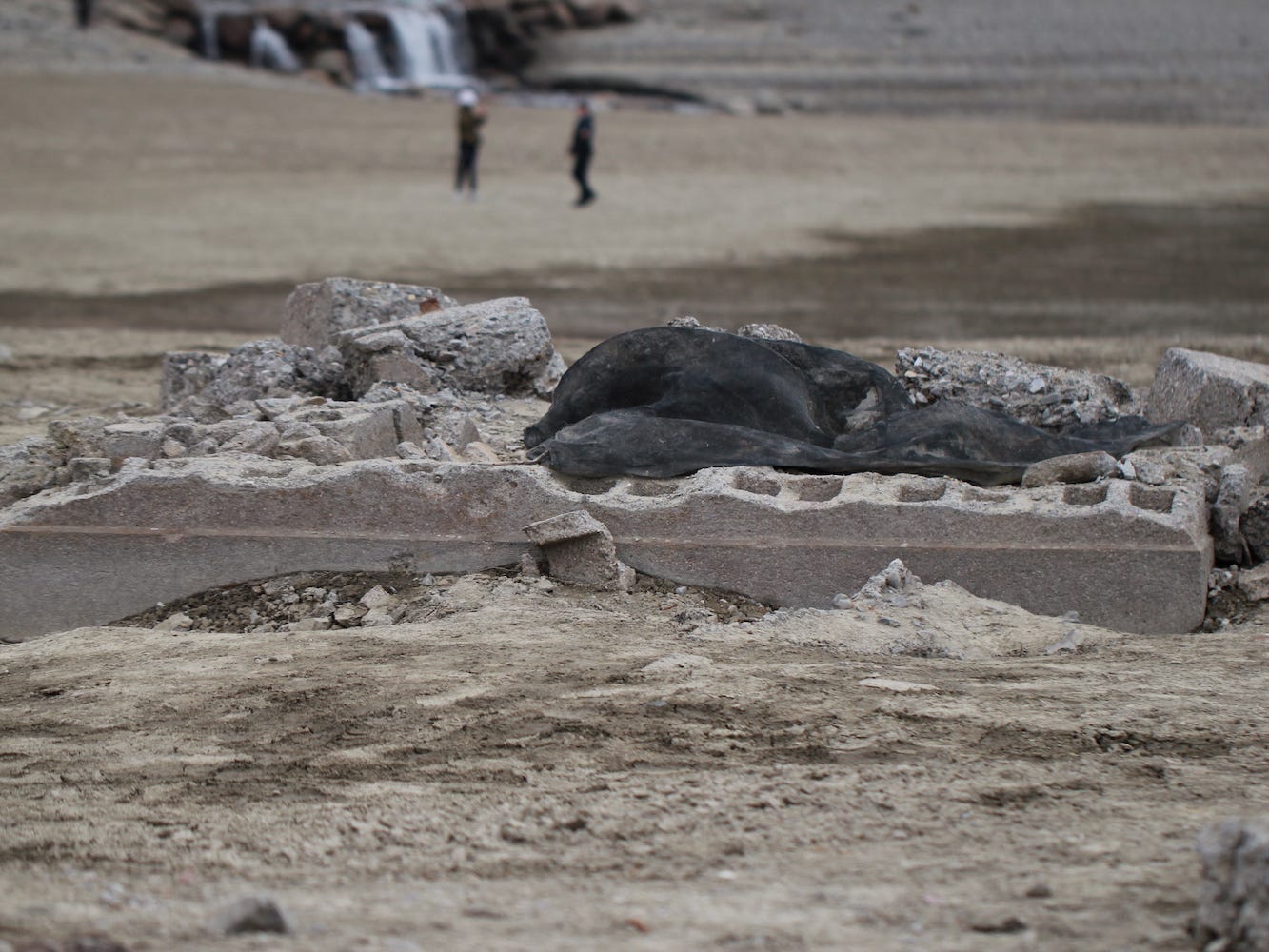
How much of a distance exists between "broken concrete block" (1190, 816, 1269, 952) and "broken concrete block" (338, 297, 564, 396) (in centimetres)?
500

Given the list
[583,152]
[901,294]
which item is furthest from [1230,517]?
[583,152]

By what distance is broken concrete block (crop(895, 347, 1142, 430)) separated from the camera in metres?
6.55

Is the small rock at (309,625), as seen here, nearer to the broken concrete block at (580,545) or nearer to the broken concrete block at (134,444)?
the broken concrete block at (580,545)

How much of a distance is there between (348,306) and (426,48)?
3466cm

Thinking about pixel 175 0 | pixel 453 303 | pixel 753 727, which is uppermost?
pixel 175 0

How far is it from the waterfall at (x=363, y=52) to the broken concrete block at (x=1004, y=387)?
33.6 meters

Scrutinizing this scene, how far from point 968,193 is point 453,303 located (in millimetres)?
15294

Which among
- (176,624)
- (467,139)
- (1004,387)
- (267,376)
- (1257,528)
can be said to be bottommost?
(176,624)

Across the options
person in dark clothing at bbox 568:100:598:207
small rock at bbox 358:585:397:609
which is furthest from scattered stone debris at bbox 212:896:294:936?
person in dark clothing at bbox 568:100:598:207

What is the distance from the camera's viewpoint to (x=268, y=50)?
3756cm

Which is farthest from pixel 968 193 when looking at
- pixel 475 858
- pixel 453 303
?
pixel 475 858

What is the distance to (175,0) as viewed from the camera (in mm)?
37438

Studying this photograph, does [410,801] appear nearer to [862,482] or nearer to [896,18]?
[862,482]

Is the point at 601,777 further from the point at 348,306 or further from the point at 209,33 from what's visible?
the point at 209,33
